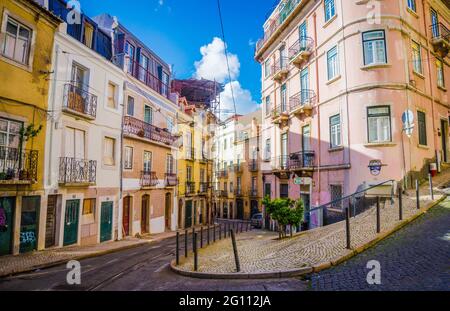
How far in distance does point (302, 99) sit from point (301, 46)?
3.45 m

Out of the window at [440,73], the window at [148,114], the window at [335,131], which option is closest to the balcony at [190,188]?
the window at [148,114]

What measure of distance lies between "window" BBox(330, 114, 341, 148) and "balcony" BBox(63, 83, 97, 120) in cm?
1278

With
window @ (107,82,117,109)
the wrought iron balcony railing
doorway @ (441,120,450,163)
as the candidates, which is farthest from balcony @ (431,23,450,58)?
window @ (107,82,117,109)

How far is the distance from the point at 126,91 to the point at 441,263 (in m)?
17.6

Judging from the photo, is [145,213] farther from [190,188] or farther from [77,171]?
[190,188]

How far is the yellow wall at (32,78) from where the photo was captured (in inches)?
437

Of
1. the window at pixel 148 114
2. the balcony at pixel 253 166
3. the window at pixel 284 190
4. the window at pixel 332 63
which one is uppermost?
the window at pixel 332 63

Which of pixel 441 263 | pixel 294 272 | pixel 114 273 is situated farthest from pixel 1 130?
pixel 441 263

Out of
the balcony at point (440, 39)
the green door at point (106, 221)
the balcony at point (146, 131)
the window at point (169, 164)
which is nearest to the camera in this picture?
the green door at point (106, 221)

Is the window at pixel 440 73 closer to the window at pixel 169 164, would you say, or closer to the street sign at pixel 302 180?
the street sign at pixel 302 180

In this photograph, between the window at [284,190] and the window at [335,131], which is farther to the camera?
the window at [284,190]

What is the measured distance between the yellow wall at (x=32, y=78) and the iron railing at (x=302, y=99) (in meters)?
13.8

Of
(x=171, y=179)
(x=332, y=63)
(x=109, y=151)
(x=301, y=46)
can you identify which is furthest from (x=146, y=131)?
(x=332, y=63)
